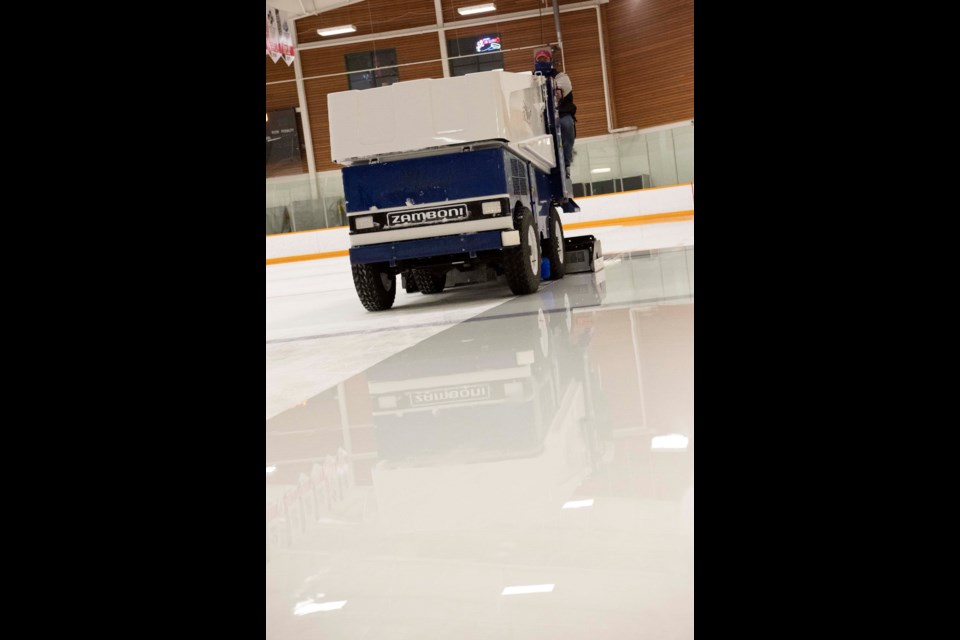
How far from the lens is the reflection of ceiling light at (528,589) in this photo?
1.91 metres

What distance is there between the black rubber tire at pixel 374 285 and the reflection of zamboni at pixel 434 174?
13cm

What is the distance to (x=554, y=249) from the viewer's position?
33.9ft

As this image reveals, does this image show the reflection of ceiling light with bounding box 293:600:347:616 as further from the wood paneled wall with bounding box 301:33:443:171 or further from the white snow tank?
the wood paneled wall with bounding box 301:33:443:171

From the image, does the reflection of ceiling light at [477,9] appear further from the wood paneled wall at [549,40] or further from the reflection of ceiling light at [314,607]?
the reflection of ceiling light at [314,607]

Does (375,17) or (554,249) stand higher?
(375,17)

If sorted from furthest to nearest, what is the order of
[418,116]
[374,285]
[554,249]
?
1. [554,249]
2. [374,285]
3. [418,116]

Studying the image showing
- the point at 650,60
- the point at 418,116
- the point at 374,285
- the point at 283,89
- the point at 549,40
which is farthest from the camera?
the point at 283,89

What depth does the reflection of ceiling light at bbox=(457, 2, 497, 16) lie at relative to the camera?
78.9ft

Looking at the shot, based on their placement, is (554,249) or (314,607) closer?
(314,607)

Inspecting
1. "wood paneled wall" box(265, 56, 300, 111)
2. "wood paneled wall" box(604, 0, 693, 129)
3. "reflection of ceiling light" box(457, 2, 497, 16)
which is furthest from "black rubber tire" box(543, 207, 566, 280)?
"wood paneled wall" box(265, 56, 300, 111)

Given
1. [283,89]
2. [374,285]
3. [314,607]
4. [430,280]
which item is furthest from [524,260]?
[283,89]

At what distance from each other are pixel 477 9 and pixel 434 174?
1705 centimetres

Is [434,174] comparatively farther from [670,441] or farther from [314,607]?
[314,607]

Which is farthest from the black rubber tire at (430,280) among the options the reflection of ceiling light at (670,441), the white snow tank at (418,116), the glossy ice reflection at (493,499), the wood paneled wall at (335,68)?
the wood paneled wall at (335,68)
